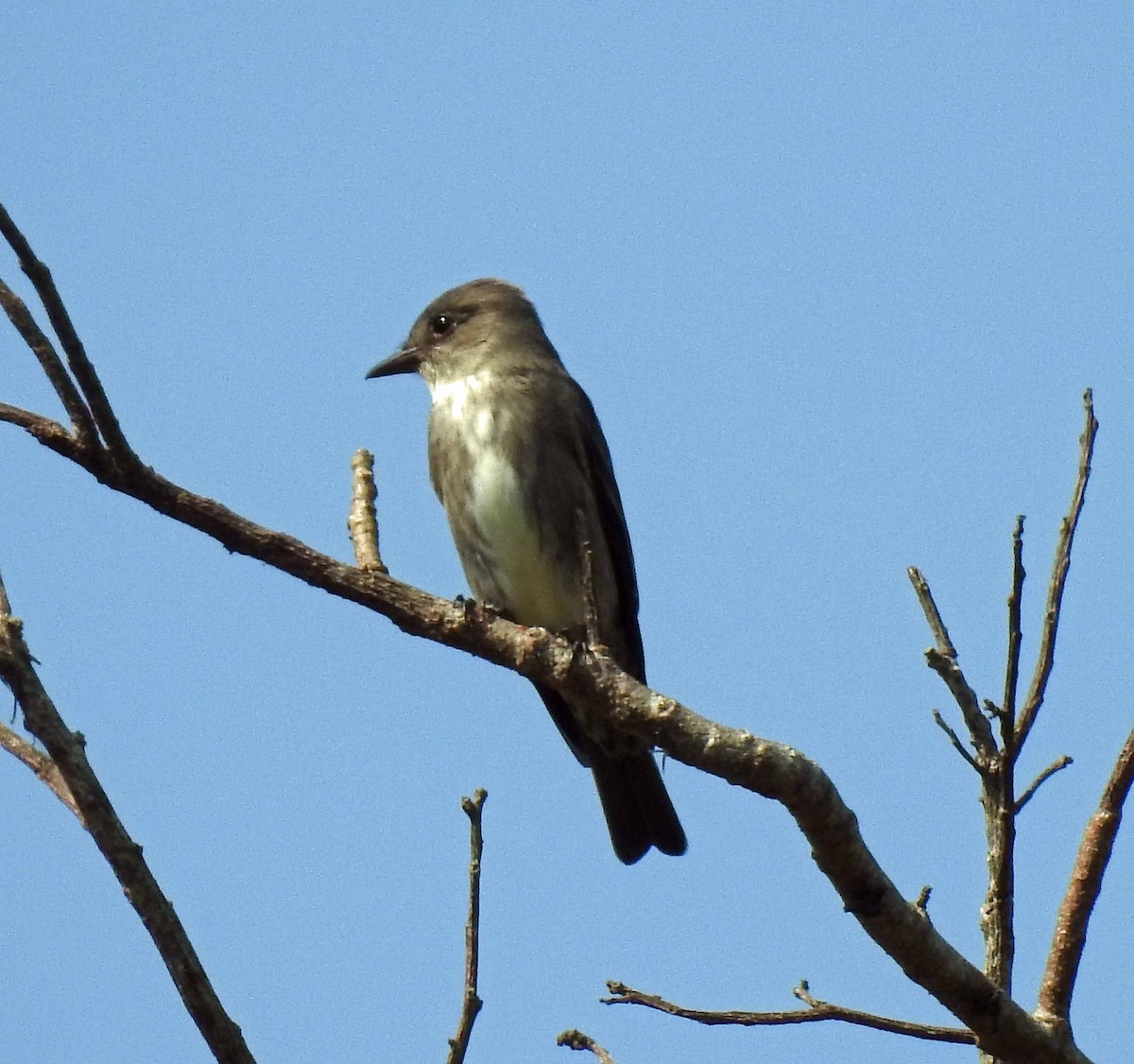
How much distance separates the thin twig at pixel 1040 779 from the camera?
12.7ft

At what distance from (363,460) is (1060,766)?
2107mm

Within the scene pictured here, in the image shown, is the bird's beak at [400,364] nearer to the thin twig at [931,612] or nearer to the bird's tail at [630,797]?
the bird's tail at [630,797]

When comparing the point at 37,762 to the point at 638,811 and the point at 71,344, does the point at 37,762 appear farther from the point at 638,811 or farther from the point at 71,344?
the point at 638,811

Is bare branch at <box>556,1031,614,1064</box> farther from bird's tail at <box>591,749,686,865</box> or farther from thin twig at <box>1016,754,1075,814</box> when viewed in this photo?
bird's tail at <box>591,749,686,865</box>

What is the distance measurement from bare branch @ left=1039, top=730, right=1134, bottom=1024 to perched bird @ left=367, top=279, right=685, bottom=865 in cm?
314

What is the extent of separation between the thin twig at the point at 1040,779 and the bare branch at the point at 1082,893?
0.17 m

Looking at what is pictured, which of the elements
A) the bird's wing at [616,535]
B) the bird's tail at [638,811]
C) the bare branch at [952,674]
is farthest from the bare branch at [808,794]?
the bird's wing at [616,535]

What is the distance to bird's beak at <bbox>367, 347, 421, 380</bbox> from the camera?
8.26 meters

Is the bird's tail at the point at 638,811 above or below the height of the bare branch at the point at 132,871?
above

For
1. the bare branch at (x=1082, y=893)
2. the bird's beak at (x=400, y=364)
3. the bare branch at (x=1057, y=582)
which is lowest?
the bare branch at (x=1082, y=893)

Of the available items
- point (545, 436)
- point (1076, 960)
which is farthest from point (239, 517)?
point (545, 436)

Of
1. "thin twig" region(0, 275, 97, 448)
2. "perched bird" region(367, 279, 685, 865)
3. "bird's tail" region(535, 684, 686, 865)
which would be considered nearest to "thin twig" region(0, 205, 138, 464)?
"thin twig" region(0, 275, 97, 448)

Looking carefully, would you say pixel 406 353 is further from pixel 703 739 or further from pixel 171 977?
pixel 171 977

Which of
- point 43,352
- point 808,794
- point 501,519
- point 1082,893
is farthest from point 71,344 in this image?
point 501,519
